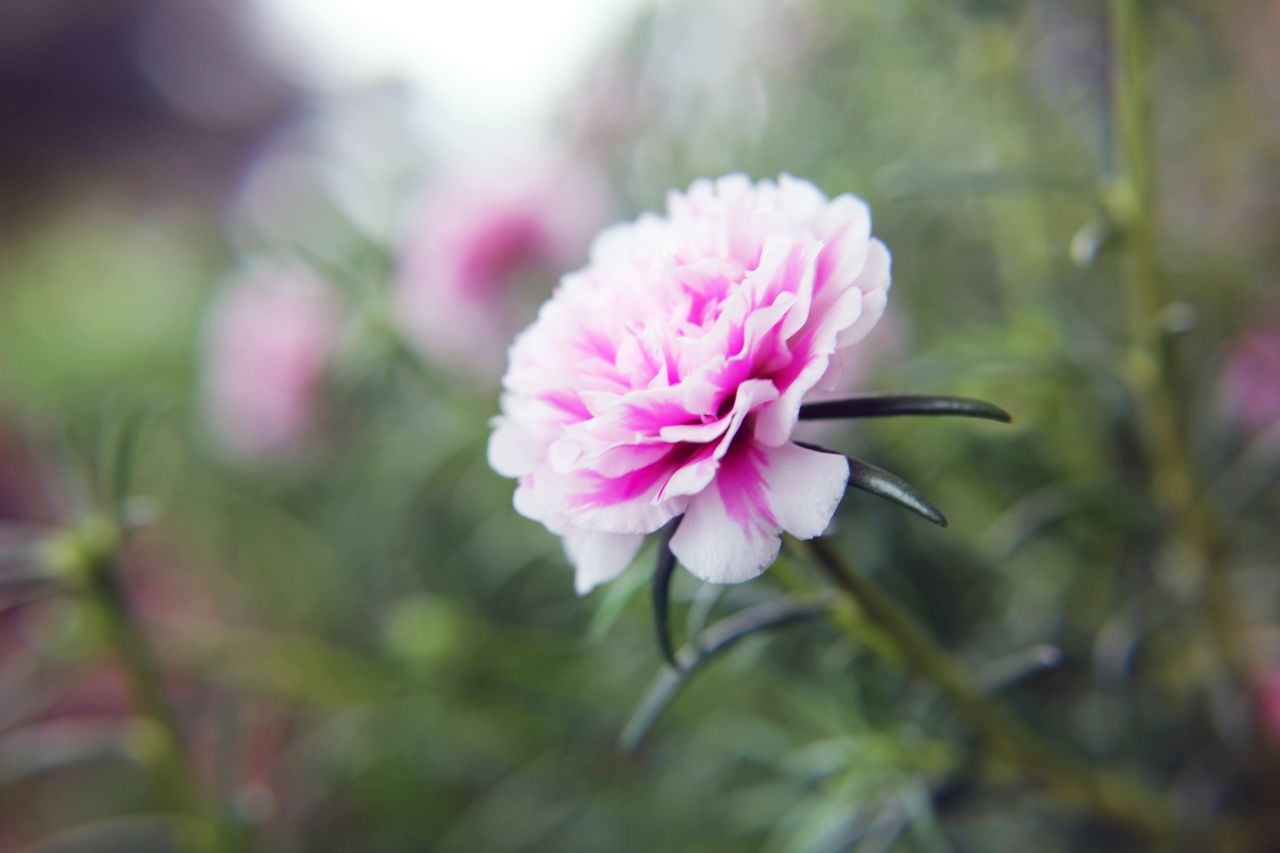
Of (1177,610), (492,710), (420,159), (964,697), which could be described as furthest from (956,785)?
(420,159)

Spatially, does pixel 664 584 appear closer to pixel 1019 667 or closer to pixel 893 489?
pixel 893 489

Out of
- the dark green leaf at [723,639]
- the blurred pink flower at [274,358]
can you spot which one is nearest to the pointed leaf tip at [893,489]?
the dark green leaf at [723,639]

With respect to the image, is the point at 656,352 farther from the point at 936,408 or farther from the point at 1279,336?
the point at 1279,336

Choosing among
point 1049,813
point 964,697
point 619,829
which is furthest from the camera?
point 619,829

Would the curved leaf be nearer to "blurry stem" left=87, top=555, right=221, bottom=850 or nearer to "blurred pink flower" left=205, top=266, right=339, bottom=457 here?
"blurry stem" left=87, top=555, right=221, bottom=850

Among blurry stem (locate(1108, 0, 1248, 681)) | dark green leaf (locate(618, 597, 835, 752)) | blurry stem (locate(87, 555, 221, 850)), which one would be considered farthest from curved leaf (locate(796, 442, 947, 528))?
blurry stem (locate(87, 555, 221, 850))

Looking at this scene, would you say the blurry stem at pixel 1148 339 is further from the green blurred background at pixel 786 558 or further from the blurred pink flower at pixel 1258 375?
the blurred pink flower at pixel 1258 375

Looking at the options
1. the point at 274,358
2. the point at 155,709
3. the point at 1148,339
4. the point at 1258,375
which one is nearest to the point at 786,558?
the point at 1148,339
